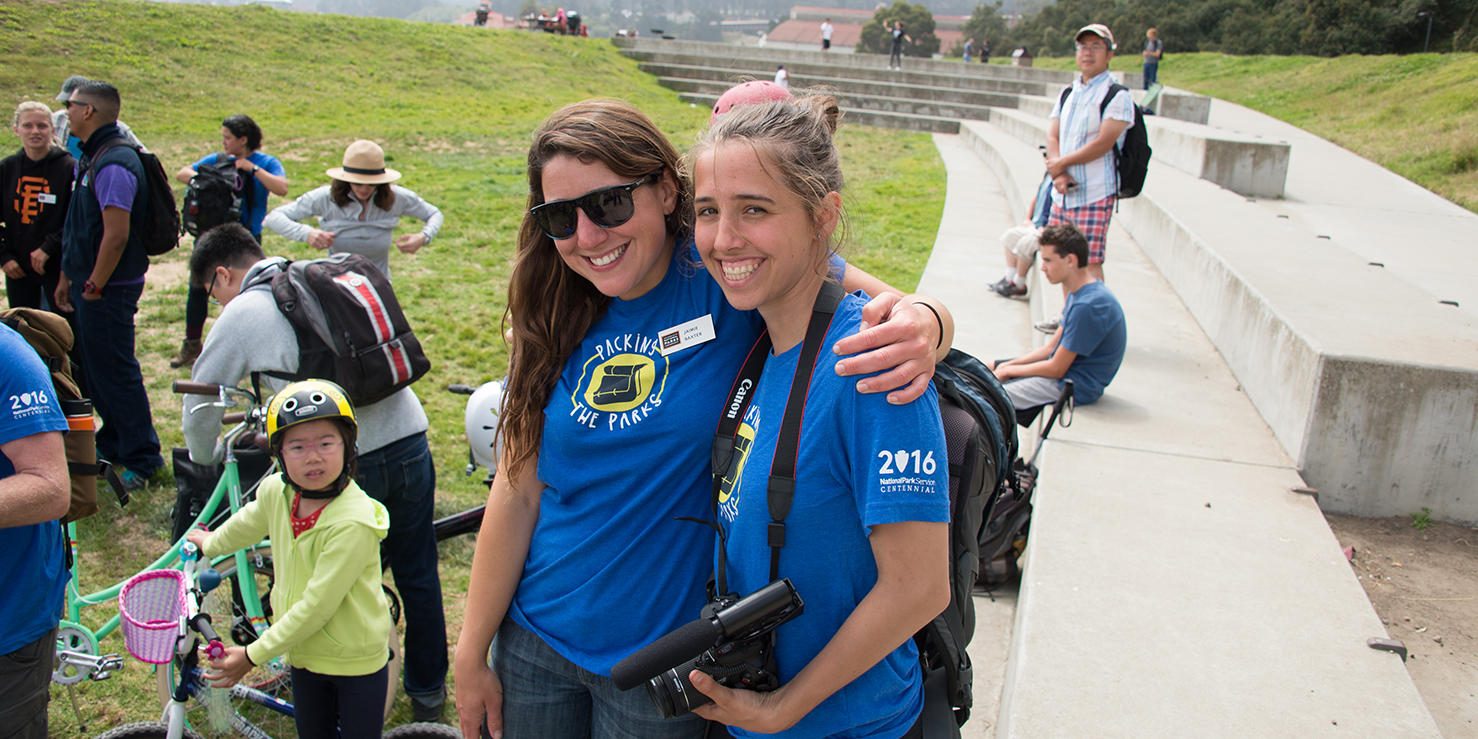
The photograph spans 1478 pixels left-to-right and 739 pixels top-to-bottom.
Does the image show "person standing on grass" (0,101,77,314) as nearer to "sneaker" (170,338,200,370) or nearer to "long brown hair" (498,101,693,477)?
"sneaker" (170,338,200,370)

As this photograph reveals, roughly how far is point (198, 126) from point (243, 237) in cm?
1463

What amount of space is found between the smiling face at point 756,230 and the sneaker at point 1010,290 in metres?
6.16

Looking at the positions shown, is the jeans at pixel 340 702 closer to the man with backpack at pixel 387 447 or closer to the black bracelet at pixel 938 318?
the man with backpack at pixel 387 447

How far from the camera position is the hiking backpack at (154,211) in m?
5.22

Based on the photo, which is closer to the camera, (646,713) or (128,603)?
(646,713)

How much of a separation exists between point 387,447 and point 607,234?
6.09ft

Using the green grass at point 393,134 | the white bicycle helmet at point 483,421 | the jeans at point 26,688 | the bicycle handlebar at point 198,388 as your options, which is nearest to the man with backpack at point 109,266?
the green grass at point 393,134

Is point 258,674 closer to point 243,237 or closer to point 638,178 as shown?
point 243,237

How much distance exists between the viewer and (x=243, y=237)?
3.84 m

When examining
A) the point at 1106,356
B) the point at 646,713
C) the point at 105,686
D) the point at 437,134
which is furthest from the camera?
the point at 437,134

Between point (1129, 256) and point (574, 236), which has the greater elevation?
Result: point (574, 236)

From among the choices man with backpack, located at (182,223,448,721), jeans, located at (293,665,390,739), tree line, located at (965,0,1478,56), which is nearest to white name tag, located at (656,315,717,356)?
jeans, located at (293,665,390,739)

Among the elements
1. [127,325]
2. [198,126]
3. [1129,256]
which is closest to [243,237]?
[127,325]

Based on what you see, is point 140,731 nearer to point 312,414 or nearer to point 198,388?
point 198,388
